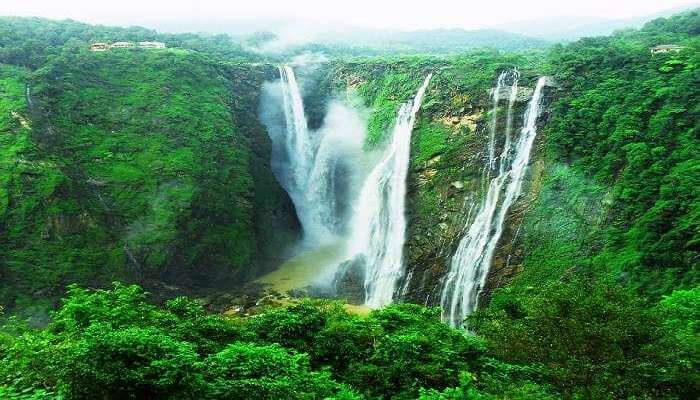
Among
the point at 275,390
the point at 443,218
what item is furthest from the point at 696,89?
the point at 275,390

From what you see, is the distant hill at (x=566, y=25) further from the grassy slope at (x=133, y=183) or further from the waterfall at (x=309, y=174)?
the grassy slope at (x=133, y=183)

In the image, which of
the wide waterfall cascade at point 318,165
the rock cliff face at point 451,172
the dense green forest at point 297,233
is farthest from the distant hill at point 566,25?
the rock cliff face at point 451,172


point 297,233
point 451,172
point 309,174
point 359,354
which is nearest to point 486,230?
point 451,172

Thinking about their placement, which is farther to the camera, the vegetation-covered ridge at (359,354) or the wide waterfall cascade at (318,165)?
the wide waterfall cascade at (318,165)

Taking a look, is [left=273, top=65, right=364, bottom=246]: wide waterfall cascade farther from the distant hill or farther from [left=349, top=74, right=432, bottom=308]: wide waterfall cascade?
the distant hill

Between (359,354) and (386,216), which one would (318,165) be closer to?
(386,216)
